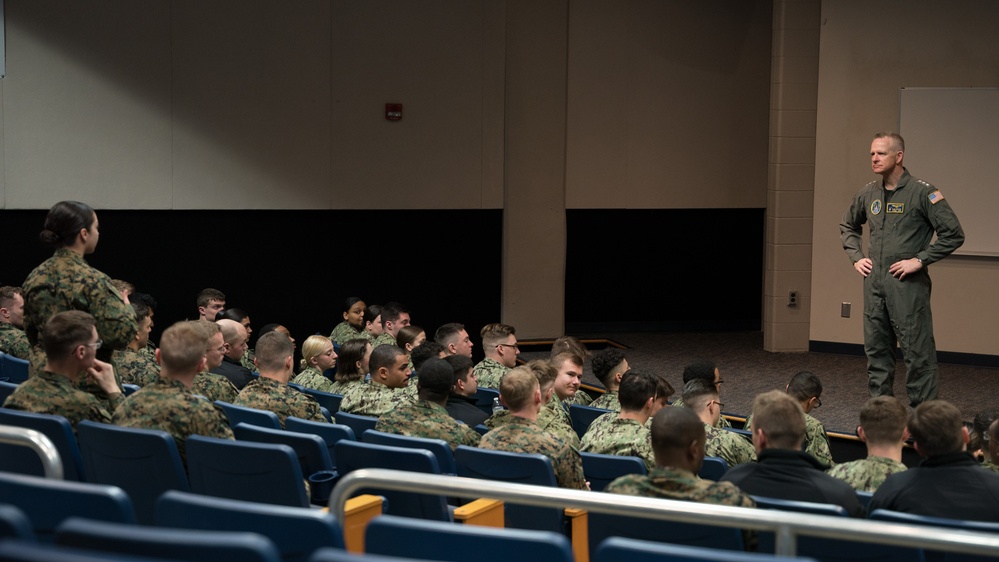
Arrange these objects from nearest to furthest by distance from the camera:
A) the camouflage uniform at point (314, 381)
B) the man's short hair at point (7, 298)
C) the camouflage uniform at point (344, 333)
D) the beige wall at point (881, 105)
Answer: the camouflage uniform at point (314, 381)
the man's short hair at point (7, 298)
the camouflage uniform at point (344, 333)
the beige wall at point (881, 105)

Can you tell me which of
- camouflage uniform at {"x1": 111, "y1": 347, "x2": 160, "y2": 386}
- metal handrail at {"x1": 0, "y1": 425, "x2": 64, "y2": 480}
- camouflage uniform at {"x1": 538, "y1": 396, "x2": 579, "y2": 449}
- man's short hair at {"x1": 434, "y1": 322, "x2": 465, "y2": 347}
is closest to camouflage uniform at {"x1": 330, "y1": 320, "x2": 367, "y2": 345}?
man's short hair at {"x1": 434, "y1": 322, "x2": 465, "y2": 347}

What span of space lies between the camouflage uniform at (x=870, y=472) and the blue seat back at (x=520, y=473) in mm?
1026

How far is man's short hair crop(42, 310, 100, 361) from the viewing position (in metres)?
3.70

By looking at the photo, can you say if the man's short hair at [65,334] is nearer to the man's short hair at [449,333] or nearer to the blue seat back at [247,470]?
the blue seat back at [247,470]

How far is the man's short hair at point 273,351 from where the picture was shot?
5051mm

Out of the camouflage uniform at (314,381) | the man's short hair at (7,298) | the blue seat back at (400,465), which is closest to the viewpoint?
the blue seat back at (400,465)

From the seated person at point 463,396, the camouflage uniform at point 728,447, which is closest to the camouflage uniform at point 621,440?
the camouflage uniform at point 728,447

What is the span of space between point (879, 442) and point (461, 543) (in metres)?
2.27

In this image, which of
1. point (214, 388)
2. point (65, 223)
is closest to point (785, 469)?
point (65, 223)

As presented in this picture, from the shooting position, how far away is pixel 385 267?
10711mm

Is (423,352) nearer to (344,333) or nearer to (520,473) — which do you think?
(520,473)

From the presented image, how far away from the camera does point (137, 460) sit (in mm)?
3375

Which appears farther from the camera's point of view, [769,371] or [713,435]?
[769,371]

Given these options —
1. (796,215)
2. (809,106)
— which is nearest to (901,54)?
(809,106)
